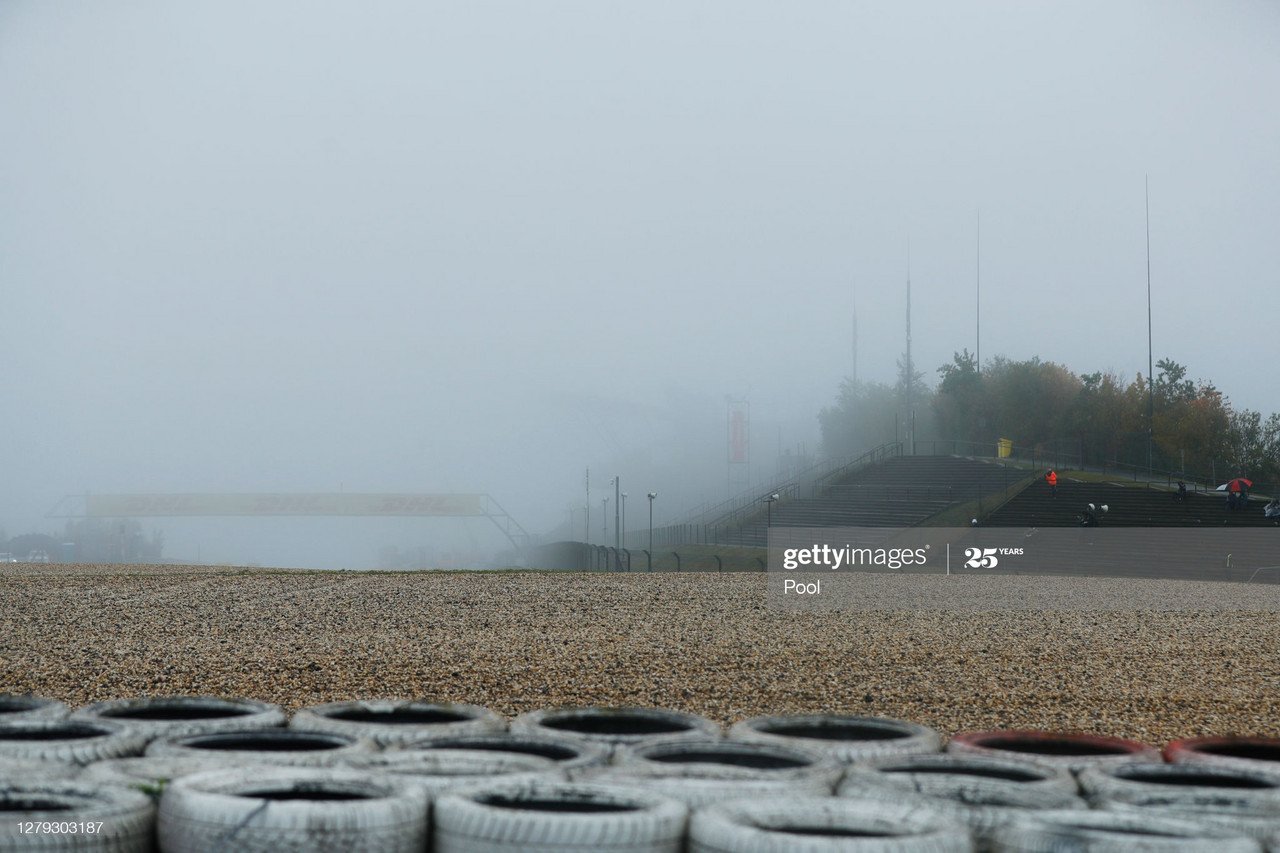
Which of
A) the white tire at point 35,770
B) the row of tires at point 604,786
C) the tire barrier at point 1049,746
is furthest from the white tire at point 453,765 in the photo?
the tire barrier at point 1049,746

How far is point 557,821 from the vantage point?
9.93 ft

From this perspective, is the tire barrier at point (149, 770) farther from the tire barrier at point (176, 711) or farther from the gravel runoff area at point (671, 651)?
the gravel runoff area at point (671, 651)

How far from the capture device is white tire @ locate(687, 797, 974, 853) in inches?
117

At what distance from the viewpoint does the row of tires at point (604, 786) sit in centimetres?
308

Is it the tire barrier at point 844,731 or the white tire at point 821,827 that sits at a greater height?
the white tire at point 821,827

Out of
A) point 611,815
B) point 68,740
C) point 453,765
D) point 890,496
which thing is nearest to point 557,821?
point 611,815

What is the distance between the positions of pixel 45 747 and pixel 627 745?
6.41 feet

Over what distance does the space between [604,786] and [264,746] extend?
1.64m

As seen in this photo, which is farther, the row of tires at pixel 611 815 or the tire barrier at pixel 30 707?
the tire barrier at pixel 30 707

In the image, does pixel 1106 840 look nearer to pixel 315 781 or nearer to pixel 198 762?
pixel 315 781

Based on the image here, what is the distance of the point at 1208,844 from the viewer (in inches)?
117

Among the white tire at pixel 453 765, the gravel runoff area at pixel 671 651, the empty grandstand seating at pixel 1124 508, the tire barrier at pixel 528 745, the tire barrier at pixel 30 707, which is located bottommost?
the gravel runoff area at pixel 671 651

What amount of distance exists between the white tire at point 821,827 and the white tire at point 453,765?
0.60 metres

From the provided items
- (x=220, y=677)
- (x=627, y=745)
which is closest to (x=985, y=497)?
(x=220, y=677)
